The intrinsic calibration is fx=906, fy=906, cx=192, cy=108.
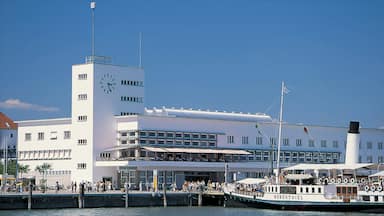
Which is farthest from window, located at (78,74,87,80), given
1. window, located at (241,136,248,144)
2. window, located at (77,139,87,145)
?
window, located at (241,136,248,144)

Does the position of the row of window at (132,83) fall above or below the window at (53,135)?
above

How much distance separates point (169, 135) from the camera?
109375 millimetres

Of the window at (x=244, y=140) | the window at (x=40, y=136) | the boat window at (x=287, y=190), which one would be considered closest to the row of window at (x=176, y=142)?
the window at (x=244, y=140)

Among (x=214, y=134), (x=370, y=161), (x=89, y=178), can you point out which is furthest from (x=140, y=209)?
(x=370, y=161)

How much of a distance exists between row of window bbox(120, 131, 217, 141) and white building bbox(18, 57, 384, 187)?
119 mm

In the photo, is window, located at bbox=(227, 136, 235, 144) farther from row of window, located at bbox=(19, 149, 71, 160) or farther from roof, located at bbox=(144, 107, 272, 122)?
row of window, located at bbox=(19, 149, 71, 160)

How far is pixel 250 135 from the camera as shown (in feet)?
383

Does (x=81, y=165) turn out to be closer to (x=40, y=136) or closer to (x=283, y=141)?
(x=40, y=136)

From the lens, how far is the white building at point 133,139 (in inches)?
4205

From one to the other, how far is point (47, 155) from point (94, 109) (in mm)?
9916

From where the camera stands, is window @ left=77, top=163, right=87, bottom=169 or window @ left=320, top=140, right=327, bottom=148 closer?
window @ left=77, top=163, right=87, bottom=169

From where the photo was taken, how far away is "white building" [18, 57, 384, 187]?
10681 cm

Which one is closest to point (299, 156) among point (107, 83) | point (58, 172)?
point (107, 83)

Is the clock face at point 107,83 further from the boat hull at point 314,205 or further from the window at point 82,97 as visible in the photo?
the boat hull at point 314,205
